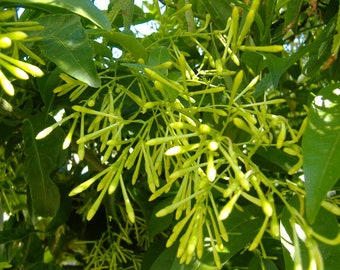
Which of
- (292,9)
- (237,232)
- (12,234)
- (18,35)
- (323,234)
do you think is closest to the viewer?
(18,35)

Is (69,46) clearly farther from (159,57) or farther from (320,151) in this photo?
(320,151)

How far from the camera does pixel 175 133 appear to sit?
23.4 inches

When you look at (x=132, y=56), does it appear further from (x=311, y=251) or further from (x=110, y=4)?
(x=311, y=251)

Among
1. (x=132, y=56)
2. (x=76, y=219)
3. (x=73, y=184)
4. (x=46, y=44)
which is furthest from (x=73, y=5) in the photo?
(x=76, y=219)

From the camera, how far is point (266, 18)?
83cm

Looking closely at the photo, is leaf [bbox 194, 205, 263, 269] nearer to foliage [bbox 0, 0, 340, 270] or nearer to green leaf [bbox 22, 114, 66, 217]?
foliage [bbox 0, 0, 340, 270]

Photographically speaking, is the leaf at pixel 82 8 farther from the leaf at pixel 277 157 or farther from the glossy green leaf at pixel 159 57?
the leaf at pixel 277 157

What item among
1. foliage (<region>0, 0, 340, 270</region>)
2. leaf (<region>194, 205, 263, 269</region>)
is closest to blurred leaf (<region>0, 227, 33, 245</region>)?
foliage (<region>0, 0, 340, 270</region>)

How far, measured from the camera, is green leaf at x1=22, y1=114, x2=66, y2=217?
0.83 metres

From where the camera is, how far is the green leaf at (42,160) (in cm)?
83

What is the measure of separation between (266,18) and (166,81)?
323 millimetres

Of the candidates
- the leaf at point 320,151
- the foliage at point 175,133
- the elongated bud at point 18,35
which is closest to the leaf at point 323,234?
the foliage at point 175,133

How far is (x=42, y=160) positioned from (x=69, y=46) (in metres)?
0.28

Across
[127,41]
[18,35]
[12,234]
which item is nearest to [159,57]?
[127,41]
